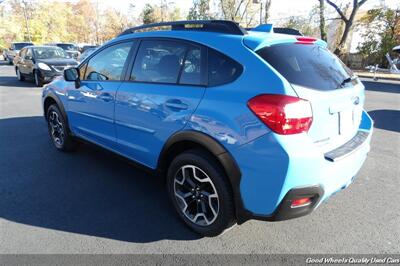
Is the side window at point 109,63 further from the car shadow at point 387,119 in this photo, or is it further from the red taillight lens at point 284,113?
the car shadow at point 387,119

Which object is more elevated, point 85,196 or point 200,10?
point 200,10

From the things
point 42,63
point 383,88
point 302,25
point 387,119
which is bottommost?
point 383,88

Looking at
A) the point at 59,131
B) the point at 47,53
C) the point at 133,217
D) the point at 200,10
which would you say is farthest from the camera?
the point at 200,10

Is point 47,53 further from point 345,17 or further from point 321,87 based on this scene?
point 345,17

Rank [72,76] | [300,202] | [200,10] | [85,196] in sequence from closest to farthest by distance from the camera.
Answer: [300,202]
[85,196]
[72,76]
[200,10]

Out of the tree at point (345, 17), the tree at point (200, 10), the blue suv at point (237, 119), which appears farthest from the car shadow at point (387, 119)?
the tree at point (200, 10)

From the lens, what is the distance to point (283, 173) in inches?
88.4

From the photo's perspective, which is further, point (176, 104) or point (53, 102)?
point (53, 102)

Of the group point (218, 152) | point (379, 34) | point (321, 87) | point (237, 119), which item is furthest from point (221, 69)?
point (379, 34)

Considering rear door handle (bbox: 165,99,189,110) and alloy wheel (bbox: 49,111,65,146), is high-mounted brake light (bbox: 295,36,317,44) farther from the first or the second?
alloy wheel (bbox: 49,111,65,146)

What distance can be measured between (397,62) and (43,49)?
74.8 ft

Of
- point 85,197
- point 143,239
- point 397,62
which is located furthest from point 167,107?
point 397,62

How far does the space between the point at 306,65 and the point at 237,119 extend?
31.1 inches

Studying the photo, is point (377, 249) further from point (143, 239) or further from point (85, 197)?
point (85, 197)
